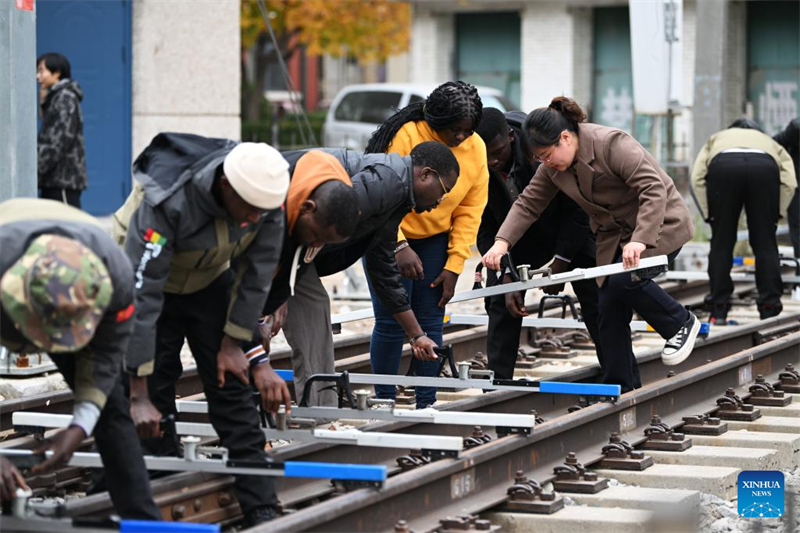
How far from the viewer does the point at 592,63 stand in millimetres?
35156

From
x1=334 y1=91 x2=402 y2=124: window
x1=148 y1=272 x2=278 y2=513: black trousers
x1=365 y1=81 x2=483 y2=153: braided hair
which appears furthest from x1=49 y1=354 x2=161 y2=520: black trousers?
x1=334 y1=91 x2=402 y2=124: window

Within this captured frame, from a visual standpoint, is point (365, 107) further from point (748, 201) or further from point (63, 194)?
point (748, 201)

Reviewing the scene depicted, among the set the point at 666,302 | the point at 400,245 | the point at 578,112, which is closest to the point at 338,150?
the point at 400,245

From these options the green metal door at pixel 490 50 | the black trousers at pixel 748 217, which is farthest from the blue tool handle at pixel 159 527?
the green metal door at pixel 490 50

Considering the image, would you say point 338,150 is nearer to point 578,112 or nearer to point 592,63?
point 578,112

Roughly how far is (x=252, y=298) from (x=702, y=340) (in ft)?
16.5

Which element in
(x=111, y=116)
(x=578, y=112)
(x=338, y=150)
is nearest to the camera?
(x=338, y=150)

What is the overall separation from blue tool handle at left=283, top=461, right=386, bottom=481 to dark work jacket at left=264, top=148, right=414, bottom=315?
0.95 metres

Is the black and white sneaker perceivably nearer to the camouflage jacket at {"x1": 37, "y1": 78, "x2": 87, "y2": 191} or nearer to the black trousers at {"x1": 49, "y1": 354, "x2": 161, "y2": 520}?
the black trousers at {"x1": 49, "y1": 354, "x2": 161, "y2": 520}

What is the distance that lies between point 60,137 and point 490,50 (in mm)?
25103

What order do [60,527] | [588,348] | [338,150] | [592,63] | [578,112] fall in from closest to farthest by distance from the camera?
[60,527], [338,150], [578,112], [588,348], [592,63]

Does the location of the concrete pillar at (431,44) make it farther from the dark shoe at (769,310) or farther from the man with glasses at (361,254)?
the man with glasses at (361,254)

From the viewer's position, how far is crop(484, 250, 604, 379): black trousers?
27.7 feet

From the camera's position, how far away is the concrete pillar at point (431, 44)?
35938 millimetres
